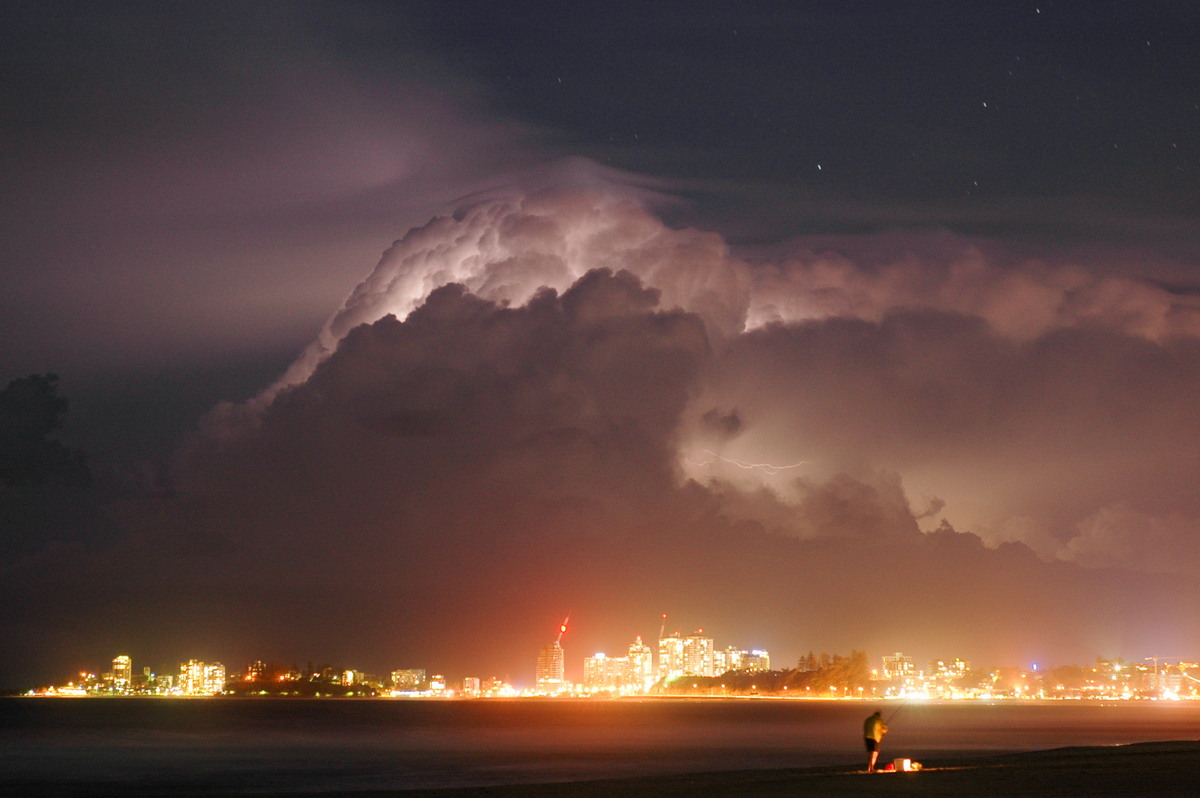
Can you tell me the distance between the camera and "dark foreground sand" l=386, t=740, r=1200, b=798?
3300 centimetres

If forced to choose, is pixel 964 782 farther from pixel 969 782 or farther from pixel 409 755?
A: pixel 409 755

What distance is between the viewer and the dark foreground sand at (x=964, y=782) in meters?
33.0

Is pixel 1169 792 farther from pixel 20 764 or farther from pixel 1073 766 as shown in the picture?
pixel 20 764

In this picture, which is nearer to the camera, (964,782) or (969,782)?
(969,782)

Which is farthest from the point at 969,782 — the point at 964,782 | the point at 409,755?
the point at 409,755

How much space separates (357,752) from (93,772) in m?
24.2

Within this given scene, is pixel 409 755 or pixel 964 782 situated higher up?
pixel 964 782

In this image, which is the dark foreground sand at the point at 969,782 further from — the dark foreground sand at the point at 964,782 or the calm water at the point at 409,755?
the calm water at the point at 409,755

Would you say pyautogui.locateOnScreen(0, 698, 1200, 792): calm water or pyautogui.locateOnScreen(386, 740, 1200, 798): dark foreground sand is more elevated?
pyautogui.locateOnScreen(386, 740, 1200, 798): dark foreground sand

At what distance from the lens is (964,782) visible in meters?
36.3

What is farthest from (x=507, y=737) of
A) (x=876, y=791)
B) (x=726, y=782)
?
(x=876, y=791)

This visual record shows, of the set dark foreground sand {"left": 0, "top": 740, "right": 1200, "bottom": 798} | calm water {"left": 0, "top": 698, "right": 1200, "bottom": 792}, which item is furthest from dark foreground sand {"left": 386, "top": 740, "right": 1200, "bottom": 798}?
calm water {"left": 0, "top": 698, "right": 1200, "bottom": 792}

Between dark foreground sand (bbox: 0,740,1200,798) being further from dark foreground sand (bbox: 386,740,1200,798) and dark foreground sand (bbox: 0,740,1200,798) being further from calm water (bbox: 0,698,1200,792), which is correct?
calm water (bbox: 0,698,1200,792)

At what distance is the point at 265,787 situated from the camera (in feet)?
195
